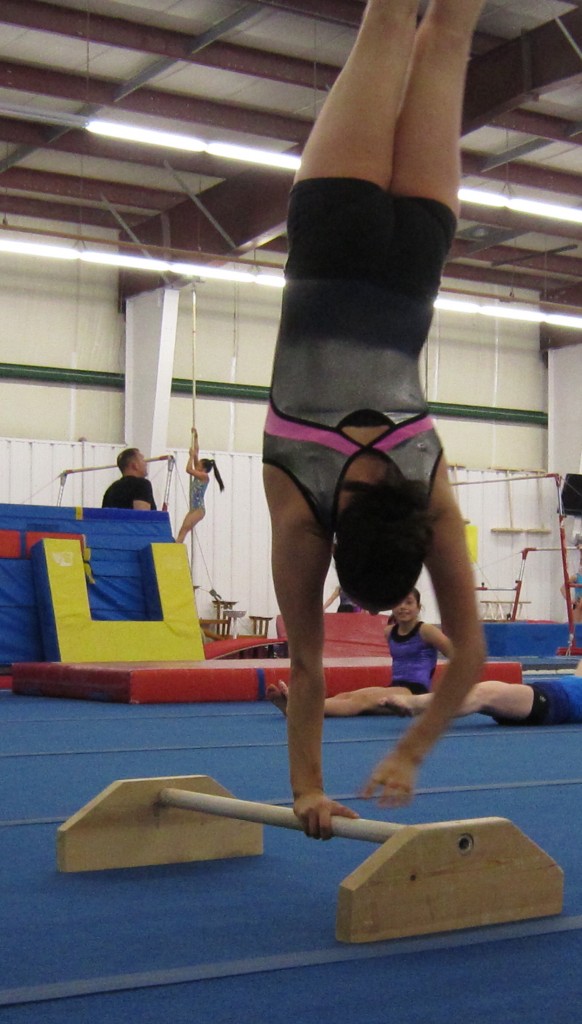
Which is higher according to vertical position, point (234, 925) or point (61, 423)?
point (61, 423)

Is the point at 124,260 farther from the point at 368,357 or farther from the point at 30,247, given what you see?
the point at 368,357

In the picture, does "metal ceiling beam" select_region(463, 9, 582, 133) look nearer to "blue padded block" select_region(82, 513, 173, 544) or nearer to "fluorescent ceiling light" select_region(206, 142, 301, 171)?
"fluorescent ceiling light" select_region(206, 142, 301, 171)

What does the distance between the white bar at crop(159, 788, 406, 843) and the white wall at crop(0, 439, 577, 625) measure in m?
10.3

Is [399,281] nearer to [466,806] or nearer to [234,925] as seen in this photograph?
[234,925]

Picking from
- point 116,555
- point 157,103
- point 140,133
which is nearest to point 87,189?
point 157,103

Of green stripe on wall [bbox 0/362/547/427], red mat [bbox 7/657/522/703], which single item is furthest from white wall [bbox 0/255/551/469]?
red mat [bbox 7/657/522/703]

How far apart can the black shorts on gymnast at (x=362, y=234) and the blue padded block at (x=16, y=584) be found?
19.0 feet

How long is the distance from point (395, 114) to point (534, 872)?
1.52 m

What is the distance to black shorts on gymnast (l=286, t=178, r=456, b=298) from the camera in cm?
237

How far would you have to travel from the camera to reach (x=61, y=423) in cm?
1430

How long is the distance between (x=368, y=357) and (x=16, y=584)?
591cm

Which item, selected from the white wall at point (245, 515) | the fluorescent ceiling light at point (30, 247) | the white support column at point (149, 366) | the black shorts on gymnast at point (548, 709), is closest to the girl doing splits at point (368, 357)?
the black shorts on gymnast at point (548, 709)

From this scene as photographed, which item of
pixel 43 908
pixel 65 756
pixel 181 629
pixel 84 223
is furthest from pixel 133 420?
pixel 43 908

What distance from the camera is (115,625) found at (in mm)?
7965
